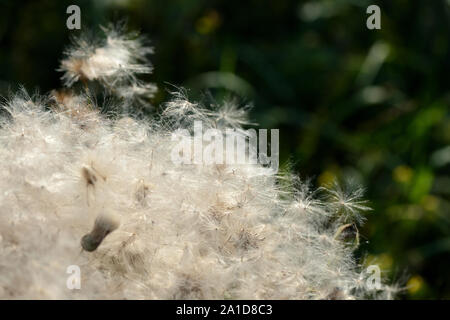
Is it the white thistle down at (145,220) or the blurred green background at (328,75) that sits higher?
the blurred green background at (328,75)

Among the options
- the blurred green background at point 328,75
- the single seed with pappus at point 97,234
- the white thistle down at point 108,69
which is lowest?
the single seed with pappus at point 97,234

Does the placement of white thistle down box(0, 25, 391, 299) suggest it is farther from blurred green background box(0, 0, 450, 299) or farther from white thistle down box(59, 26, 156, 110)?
blurred green background box(0, 0, 450, 299)

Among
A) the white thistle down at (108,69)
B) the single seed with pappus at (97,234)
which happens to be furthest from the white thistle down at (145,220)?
the white thistle down at (108,69)

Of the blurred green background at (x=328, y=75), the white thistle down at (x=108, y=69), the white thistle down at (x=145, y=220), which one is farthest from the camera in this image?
the blurred green background at (x=328, y=75)

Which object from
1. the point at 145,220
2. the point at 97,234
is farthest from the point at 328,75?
the point at 97,234

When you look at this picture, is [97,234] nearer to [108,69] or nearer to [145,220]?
[145,220]

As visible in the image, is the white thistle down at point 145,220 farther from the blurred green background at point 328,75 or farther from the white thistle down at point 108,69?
the blurred green background at point 328,75
